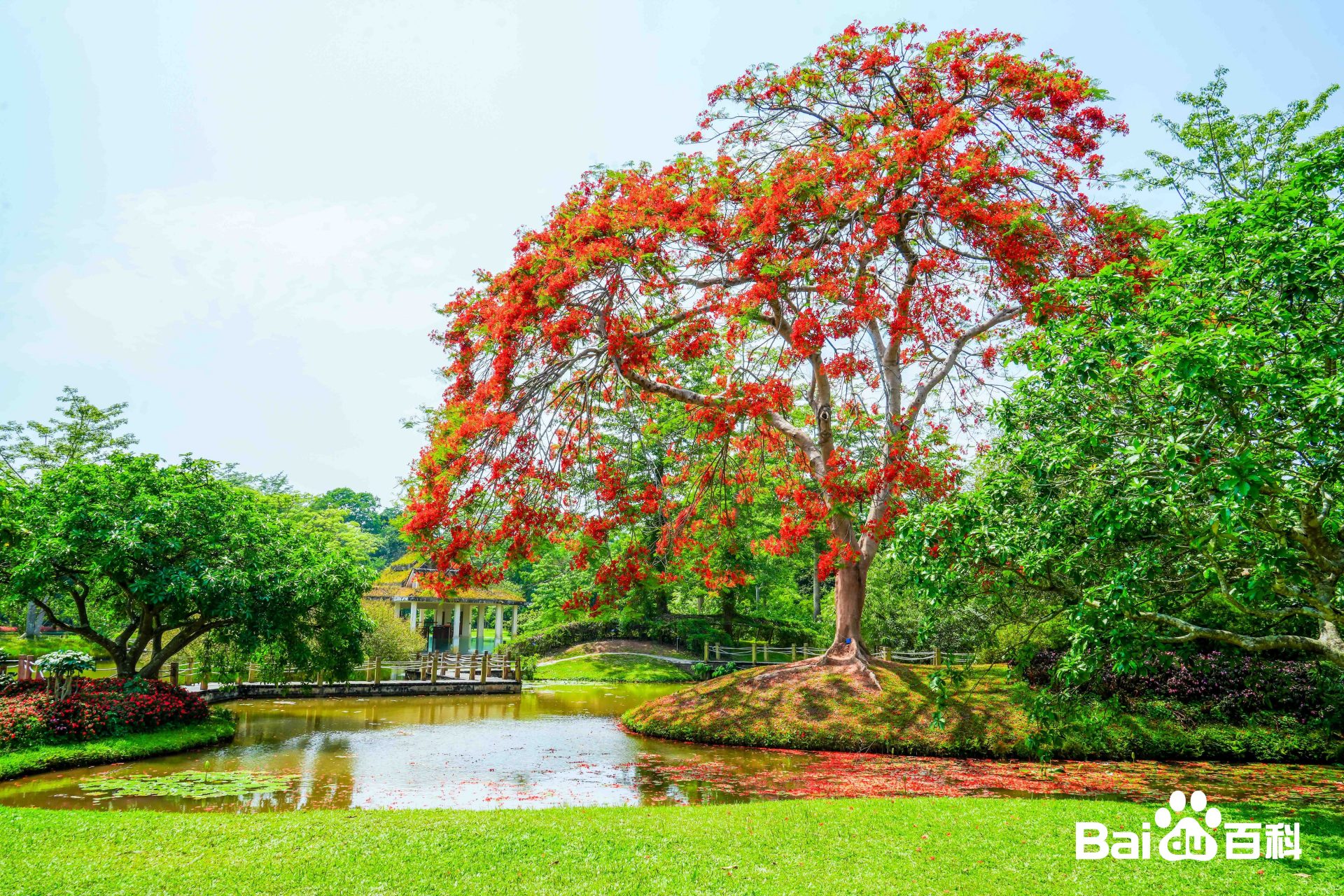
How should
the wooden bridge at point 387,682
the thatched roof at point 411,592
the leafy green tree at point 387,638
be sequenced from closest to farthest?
the wooden bridge at point 387,682 → the leafy green tree at point 387,638 → the thatched roof at point 411,592

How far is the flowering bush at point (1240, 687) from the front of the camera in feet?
42.3

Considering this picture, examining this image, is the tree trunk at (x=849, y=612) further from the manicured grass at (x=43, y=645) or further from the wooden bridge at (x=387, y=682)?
the manicured grass at (x=43, y=645)

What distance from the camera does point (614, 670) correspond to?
29750 millimetres

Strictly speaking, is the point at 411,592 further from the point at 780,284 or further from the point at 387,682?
the point at 780,284

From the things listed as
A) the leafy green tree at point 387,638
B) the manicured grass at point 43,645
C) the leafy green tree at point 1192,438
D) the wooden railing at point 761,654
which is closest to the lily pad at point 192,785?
the leafy green tree at point 1192,438

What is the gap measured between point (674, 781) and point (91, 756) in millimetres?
7961

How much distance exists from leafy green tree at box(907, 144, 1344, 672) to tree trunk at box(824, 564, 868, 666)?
6745mm

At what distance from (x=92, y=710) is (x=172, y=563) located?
7.87ft

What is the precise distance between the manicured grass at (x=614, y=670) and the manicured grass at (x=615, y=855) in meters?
20.8

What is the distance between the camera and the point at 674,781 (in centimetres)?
1052

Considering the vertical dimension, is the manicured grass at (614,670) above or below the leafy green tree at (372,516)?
below

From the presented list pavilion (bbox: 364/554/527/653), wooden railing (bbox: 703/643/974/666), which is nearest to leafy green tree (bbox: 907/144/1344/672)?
wooden railing (bbox: 703/643/974/666)

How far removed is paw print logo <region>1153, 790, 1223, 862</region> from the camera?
6645mm

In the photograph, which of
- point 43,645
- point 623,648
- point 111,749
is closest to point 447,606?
point 623,648
